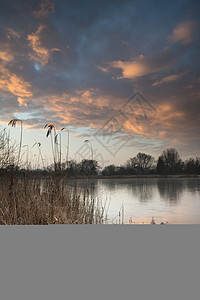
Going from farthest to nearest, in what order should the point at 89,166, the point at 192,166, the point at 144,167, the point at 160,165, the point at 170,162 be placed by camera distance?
the point at 144,167 < the point at 160,165 < the point at 170,162 < the point at 192,166 < the point at 89,166

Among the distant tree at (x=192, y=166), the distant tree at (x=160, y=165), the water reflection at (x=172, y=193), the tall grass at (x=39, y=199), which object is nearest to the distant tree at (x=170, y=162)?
the distant tree at (x=160, y=165)

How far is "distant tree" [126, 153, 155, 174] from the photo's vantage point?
6.39m

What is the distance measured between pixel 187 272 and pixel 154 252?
0.60 ft

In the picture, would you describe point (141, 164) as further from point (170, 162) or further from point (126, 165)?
point (170, 162)

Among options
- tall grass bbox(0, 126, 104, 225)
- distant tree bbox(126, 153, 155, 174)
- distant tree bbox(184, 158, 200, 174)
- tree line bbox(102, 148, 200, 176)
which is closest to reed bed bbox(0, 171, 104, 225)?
tall grass bbox(0, 126, 104, 225)

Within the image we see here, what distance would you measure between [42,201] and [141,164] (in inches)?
185

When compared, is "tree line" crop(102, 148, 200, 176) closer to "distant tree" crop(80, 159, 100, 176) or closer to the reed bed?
"distant tree" crop(80, 159, 100, 176)

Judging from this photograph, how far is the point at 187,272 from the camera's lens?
1.04 m

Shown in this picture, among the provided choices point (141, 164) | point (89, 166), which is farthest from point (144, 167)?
point (89, 166)

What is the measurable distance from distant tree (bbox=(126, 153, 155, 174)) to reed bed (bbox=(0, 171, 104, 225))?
11.7ft

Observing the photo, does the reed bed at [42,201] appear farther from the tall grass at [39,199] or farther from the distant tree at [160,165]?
the distant tree at [160,165]

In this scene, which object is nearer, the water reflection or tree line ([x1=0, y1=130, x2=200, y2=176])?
tree line ([x1=0, y1=130, x2=200, y2=176])

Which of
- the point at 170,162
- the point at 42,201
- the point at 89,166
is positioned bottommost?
the point at 42,201

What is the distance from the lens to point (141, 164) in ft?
22.3
